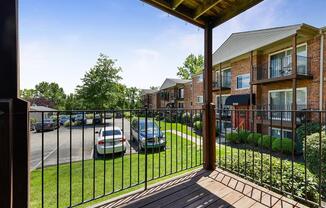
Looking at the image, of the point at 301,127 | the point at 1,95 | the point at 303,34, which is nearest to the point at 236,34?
the point at 303,34

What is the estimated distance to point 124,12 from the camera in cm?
553

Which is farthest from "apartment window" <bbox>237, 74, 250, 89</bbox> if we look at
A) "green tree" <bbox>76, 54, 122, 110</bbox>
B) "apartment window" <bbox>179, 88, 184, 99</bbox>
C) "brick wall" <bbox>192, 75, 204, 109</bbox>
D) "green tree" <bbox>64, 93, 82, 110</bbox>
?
"green tree" <bbox>64, 93, 82, 110</bbox>

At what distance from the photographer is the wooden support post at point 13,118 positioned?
145 centimetres

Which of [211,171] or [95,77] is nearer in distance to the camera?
[211,171]

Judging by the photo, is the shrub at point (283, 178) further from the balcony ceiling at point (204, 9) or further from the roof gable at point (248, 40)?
the roof gable at point (248, 40)

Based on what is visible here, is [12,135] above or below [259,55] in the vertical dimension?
below

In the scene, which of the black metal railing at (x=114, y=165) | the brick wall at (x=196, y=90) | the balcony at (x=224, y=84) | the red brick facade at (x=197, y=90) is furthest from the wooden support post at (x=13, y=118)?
the brick wall at (x=196, y=90)

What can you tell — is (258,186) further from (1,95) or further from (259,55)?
(259,55)

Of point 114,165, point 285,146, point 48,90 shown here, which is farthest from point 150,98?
point 114,165

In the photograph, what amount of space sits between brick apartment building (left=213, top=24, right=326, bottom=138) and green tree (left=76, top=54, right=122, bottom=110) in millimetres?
13494

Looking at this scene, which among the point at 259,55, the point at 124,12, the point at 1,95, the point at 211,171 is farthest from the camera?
the point at 259,55

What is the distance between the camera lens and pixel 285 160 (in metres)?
4.34

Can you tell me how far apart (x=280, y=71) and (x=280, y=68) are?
0.19m

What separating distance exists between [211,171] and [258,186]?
2.70 ft
